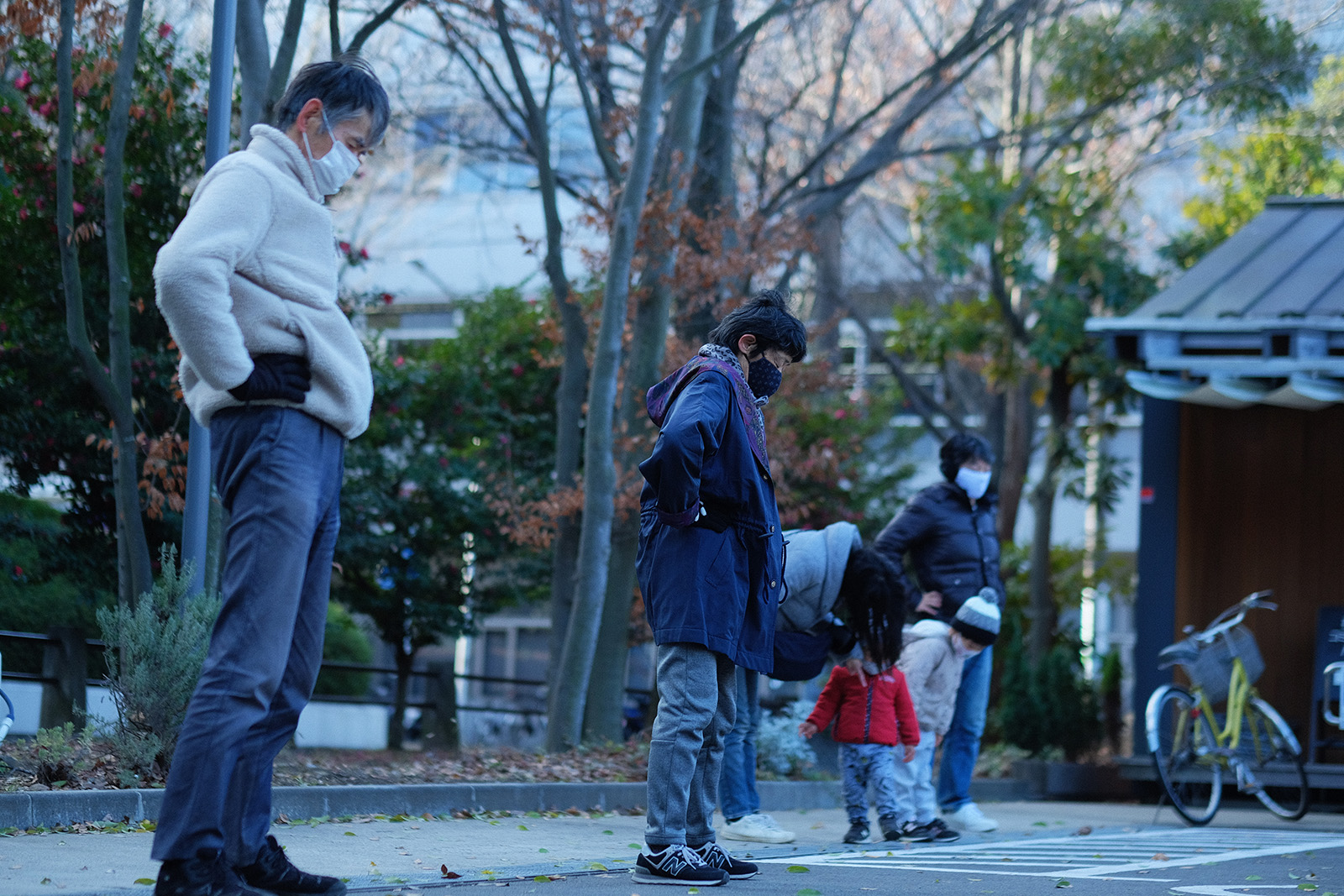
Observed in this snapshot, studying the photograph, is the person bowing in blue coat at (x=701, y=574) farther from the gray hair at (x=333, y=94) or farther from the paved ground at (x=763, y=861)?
the gray hair at (x=333, y=94)

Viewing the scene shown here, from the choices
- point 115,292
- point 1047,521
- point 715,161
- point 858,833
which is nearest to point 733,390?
point 858,833

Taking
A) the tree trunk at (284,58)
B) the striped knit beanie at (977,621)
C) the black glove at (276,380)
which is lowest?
the striped knit beanie at (977,621)

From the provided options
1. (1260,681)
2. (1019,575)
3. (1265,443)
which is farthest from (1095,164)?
(1260,681)

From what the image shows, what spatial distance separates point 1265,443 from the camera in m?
12.0

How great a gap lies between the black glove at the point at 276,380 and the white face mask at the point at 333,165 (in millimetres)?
498

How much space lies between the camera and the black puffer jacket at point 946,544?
803 centimetres

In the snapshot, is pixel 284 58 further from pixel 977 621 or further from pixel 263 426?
pixel 263 426

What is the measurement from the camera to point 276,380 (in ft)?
12.3

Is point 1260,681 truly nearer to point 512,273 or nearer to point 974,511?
point 974,511

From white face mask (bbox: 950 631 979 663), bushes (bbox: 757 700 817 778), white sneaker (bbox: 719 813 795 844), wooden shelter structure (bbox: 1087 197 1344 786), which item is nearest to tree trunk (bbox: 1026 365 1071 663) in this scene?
wooden shelter structure (bbox: 1087 197 1344 786)

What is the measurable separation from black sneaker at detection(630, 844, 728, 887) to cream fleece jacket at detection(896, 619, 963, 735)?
2.98m

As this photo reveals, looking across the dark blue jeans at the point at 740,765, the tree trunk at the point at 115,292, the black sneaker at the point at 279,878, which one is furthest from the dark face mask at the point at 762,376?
the tree trunk at the point at 115,292

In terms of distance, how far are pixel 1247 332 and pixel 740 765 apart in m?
5.49

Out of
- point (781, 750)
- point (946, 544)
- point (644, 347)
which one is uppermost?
point (644, 347)
